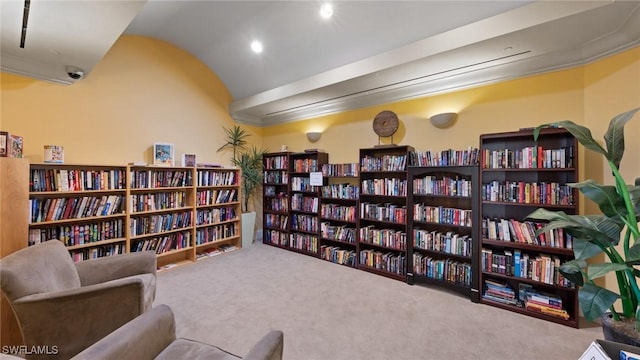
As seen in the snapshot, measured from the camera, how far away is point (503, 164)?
2.46 meters

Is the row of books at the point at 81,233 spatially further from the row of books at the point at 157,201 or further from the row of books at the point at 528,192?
the row of books at the point at 528,192

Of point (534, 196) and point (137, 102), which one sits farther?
point (137, 102)

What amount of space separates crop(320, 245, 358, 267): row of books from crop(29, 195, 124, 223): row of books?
2866 millimetres

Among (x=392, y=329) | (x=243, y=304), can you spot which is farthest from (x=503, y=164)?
(x=243, y=304)

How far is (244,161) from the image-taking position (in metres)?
4.65

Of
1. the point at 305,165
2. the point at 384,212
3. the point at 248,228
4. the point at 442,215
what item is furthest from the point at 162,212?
the point at 442,215

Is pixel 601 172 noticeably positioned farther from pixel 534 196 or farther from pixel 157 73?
pixel 157 73

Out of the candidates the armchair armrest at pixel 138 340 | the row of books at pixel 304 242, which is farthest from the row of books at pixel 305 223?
the armchair armrest at pixel 138 340

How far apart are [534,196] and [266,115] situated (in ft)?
13.9

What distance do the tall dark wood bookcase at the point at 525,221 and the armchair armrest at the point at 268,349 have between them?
7.89 ft

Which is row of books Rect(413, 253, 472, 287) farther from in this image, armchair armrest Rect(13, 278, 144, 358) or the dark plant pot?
armchair armrest Rect(13, 278, 144, 358)

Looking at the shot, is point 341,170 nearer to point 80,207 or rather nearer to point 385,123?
point 385,123

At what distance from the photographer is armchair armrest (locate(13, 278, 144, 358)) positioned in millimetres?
1390

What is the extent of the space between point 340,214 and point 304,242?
0.87m
